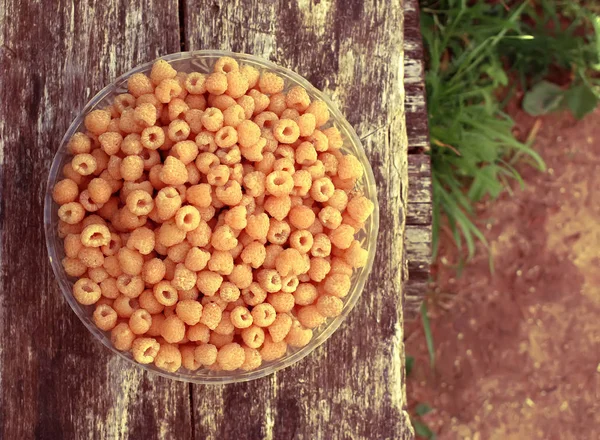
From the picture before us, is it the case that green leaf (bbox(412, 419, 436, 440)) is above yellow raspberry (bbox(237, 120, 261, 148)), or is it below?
below

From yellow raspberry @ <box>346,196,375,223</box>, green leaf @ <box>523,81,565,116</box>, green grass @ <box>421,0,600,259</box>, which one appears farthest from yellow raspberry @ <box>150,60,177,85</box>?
green leaf @ <box>523,81,565,116</box>

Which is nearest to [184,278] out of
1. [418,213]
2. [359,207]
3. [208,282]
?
[208,282]

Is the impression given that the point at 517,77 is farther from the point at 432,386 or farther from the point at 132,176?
the point at 132,176

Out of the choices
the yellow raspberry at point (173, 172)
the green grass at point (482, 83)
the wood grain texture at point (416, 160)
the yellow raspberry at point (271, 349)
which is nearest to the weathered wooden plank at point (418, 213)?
the wood grain texture at point (416, 160)

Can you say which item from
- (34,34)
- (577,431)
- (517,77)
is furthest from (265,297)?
(577,431)

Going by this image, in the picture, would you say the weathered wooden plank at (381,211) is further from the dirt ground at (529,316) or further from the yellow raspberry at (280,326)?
the dirt ground at (529,316)

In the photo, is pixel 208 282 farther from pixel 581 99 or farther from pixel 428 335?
pixel 581 99

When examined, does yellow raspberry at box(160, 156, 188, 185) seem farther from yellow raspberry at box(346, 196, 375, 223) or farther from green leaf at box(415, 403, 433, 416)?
green leaf at box(415, 403, 433, 416)
